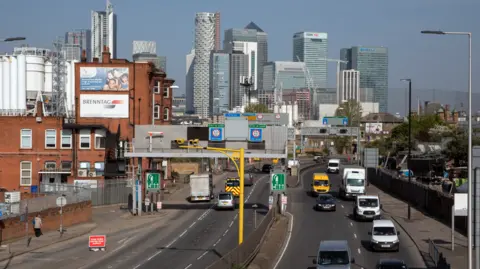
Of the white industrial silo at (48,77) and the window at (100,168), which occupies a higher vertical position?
the white industrial silo at (48,77)

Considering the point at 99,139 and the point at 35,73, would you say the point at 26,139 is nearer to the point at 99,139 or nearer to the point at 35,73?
the point at 99,139

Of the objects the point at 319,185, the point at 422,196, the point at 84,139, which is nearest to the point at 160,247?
the point at 422,196

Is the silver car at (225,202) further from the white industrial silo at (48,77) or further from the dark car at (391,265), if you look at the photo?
the white industrial silo at (48,77)

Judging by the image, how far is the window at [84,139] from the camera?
3031 inches

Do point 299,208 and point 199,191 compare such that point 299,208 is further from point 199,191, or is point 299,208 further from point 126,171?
point 126,171

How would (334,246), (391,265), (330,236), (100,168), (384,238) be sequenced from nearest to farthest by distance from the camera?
(391,265) < (334,246) < (384,238) < (330,236) < (100,168)

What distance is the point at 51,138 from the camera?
7675 cm

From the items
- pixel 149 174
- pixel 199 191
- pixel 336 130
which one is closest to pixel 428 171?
pixel 336 130

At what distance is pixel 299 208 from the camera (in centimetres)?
6681

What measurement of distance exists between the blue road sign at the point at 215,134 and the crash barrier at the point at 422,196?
17999 mm

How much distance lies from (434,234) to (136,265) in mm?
21342

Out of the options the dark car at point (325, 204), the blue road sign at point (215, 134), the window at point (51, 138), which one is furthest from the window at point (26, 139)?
the dark car at point (325, 204)

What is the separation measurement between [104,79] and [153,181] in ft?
71.9

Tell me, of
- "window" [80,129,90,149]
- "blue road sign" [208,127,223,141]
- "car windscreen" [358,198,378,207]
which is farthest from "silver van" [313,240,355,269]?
"window" [80,129,90,149]
